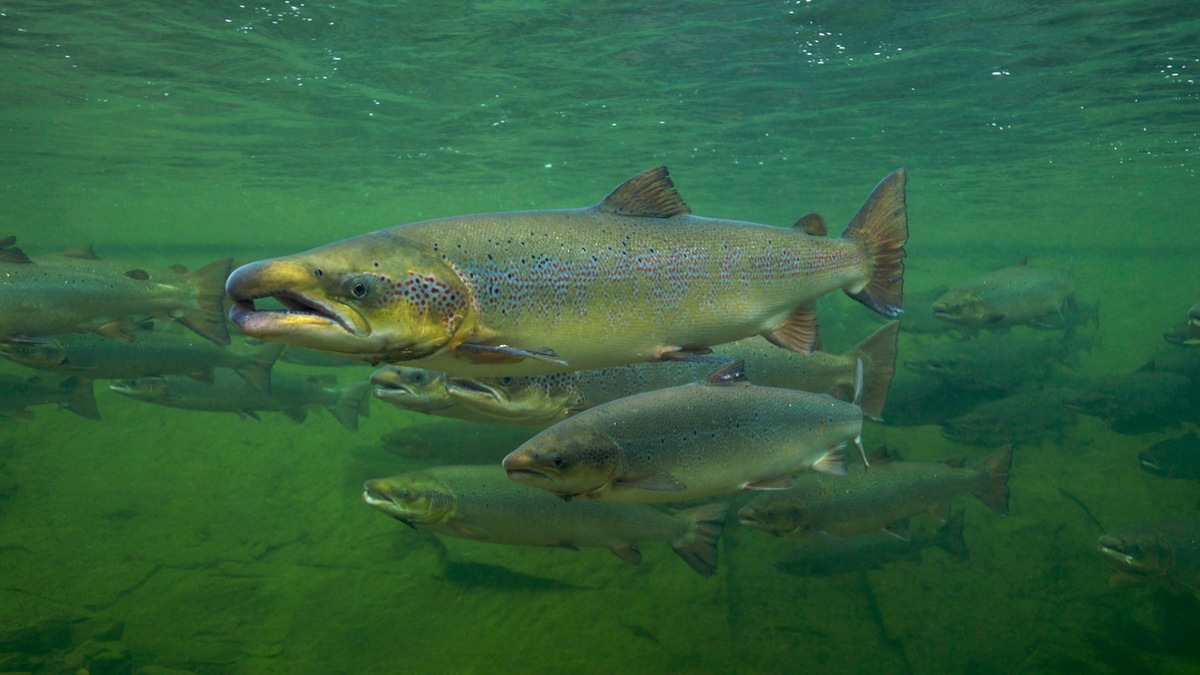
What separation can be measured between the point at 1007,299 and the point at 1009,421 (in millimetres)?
2939

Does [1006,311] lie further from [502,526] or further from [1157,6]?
[502,526]

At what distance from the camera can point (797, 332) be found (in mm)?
4020

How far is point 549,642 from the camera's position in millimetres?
5762

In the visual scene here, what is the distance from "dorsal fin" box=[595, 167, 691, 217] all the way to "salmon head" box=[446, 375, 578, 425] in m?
1.61

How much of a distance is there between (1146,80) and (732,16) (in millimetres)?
11274

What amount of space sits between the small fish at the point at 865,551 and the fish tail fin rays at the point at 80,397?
839cm

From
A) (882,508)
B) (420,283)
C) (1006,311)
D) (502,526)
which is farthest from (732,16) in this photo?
(420,283)

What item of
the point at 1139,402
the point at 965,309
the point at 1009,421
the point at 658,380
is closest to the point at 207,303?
the point at 658,380

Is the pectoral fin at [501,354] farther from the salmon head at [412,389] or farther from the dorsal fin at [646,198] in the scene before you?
the salmon head at [412,389]

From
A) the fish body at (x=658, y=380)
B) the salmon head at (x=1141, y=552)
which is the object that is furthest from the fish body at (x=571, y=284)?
the salmon head at (x=1141, y=552)

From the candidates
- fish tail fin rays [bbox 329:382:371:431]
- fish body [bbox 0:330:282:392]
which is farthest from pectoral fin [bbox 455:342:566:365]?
fish tail fin rays [bbox 329:382:371:431]

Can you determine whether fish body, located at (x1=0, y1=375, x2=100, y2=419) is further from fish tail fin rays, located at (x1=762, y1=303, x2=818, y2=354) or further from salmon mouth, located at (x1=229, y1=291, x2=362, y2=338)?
fish tail fin rays, located at (x1=762, y1=303, x2=818, y2=354)

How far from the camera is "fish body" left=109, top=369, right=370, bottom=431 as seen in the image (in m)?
8.39

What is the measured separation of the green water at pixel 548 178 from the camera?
6074 millimetres
